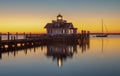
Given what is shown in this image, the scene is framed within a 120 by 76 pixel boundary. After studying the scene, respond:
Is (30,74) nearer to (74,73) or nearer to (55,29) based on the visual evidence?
(74,73)

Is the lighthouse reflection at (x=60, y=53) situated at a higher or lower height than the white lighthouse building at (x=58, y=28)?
lower

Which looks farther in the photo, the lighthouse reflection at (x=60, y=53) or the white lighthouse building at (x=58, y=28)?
the white lighthouse building at (x=58, y=28)

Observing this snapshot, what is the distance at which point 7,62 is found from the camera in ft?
90.4

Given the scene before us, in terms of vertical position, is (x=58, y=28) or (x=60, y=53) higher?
(x=58, y=28)

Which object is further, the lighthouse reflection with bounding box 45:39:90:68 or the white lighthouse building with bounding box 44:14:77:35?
the white lighthouse building with bounding box 44:14:77:35

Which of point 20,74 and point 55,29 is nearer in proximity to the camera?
point 20,74

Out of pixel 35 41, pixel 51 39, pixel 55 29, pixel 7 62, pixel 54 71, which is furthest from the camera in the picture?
pixel 55 29

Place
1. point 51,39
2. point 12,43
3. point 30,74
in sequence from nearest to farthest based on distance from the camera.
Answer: point 30,74
point 12,43
point 51,39

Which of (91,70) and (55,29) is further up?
(55,29)

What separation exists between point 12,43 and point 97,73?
75.1 ft

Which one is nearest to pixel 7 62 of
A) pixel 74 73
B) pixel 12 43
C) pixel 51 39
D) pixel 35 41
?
pixel 74 73

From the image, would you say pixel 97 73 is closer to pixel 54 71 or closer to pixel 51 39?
pixel 54 71

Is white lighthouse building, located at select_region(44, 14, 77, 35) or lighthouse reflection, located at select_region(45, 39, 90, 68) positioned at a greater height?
white lighthouse building, located at select_region(44, 14, 77, 35)

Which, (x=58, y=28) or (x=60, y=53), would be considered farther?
(x=58, y=28)
